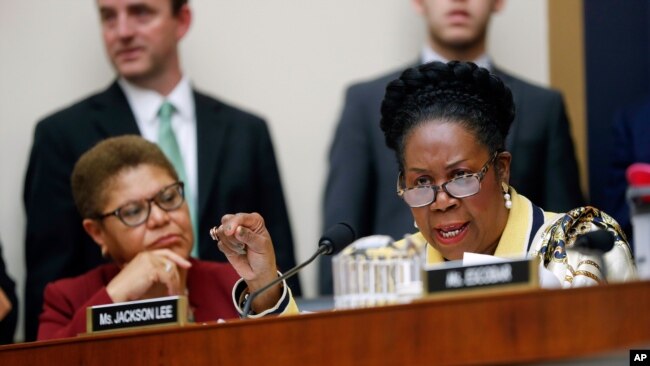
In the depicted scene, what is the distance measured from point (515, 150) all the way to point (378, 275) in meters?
1.95

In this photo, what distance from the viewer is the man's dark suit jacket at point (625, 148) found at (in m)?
4.68

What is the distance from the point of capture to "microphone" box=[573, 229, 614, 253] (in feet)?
8.71

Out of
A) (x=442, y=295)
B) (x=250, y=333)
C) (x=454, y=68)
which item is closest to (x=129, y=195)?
A: (x=454, y=68)

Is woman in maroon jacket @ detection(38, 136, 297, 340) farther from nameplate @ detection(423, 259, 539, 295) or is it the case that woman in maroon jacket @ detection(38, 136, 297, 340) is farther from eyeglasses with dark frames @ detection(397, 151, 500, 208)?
nameplate @ detection(423, 259, 539, 295)

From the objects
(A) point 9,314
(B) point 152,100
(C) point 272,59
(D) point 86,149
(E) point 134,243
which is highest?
(C) point 272,59

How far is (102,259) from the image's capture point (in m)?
4.81

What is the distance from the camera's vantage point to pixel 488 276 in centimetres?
250

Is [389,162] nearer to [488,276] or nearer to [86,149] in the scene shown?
[86,149]

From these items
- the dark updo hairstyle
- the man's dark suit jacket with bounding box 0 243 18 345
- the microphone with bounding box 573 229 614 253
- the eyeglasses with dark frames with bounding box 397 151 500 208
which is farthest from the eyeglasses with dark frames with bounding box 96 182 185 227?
the microphone with bounding box 573 229 614 253

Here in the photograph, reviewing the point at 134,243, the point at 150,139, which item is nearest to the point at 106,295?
the point at 134,243

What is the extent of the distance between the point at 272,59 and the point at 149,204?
194cm

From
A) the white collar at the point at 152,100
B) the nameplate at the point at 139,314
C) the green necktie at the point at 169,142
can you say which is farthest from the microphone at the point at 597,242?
the white collar at the point at 152,100

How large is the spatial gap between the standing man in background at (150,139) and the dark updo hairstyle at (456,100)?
161cm

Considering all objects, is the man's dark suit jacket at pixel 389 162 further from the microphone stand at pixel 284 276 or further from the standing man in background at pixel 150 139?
the microphone stand at pixel 284 276
